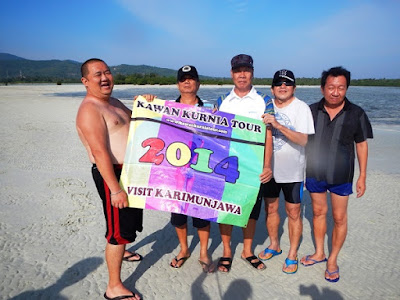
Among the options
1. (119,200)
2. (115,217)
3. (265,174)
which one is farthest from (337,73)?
(115,217)

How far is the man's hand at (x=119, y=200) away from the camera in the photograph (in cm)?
276

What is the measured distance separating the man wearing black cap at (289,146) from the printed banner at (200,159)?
0.34 m

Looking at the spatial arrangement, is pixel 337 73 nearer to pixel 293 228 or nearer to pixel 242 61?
pixel 242 61

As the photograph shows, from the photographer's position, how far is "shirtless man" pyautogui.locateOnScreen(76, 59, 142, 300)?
263 centimetres

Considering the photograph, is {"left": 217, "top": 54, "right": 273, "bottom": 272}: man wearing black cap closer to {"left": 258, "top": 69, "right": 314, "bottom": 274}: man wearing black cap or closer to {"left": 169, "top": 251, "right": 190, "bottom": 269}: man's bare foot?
{"left": 258, "top": 69, "right": 314, "bottom": 274}: man wearing black cap

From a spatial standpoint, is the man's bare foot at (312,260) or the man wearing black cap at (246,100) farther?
the man's bare foot at (312,260)

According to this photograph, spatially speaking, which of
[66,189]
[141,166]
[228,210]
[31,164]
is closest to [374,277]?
[228,210]

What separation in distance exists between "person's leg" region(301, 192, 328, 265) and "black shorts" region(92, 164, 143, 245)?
7.12 ft

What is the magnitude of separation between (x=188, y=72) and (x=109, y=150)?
4.17ft

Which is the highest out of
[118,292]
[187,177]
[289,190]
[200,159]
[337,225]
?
[200,159]

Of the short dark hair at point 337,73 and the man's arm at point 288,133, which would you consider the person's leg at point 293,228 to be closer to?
the man's arm at point 288,133

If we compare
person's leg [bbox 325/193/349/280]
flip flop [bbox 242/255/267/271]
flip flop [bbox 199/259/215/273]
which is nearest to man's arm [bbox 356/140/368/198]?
person's leg [bbox 325/193/349/280]

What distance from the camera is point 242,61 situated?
317 cm

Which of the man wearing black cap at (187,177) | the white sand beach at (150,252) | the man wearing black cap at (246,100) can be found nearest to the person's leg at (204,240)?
the man wearing black cap at (187,177)
